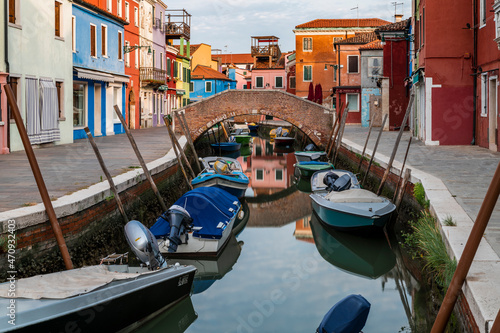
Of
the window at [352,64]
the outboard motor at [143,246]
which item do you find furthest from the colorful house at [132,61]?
the outboard motor at [143,246]

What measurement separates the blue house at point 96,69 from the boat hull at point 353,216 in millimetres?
11751

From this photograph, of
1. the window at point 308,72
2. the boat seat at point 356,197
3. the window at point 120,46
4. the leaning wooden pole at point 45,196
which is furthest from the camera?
the window at point 308,72

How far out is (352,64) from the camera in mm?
33438

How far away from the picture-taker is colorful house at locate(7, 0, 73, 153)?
1397cm

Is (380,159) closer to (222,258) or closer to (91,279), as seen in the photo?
Answer: (222,258)

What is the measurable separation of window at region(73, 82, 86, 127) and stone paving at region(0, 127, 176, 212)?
2.37 metres

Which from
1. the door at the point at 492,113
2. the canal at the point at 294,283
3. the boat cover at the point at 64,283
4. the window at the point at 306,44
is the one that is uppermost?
the window at the point at 306,44

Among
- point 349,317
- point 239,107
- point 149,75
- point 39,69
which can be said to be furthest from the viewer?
point 149,75

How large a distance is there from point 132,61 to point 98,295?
78.9ft

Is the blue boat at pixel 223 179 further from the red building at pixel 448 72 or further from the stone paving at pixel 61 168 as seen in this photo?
the red building at pixel 448 72

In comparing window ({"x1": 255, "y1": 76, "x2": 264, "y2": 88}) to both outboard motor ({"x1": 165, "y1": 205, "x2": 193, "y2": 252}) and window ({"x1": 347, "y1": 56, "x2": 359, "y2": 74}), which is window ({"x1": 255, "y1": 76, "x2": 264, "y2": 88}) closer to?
window ({"x1": 347, "y1": 56, "x2": 359, "y2": 74})

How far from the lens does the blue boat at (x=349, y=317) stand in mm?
4480

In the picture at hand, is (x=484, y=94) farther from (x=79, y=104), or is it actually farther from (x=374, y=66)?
(x=374, y=66)

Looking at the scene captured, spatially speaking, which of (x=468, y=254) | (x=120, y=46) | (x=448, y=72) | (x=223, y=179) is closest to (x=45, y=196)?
(x=468, y=254)
